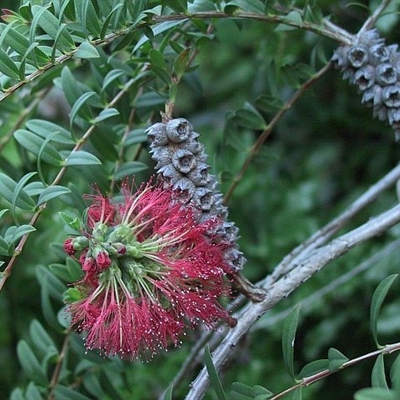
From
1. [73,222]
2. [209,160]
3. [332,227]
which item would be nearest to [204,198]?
[73,222]

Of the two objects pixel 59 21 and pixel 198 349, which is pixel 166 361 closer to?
pixel 198 349

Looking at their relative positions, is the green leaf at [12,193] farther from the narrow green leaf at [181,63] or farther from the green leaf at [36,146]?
the narrow green leaf at [181,63]

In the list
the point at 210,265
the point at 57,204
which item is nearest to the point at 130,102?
the point at 210,265

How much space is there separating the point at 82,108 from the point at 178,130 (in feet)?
0.76

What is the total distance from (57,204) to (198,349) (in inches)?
20.0

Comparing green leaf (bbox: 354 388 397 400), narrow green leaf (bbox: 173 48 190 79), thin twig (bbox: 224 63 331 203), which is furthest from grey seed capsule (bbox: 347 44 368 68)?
green leaf (bbox: 354 388 397 400)

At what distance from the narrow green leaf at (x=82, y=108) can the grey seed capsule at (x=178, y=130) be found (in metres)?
0.16

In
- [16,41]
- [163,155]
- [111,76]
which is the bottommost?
[163,155]

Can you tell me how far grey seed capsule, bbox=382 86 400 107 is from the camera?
1.09 meters

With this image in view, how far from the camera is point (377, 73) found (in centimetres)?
111

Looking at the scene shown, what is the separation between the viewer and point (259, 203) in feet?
→ 6.25

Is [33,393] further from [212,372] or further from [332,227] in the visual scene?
[332,227]

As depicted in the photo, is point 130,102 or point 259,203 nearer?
point 130,102

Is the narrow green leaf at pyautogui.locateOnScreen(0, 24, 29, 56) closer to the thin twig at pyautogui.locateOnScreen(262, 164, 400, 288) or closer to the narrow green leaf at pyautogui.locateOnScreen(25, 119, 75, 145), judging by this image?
the narrow green leaf at pyautogui.locateOnScreen(25, 119, 75, 145)
